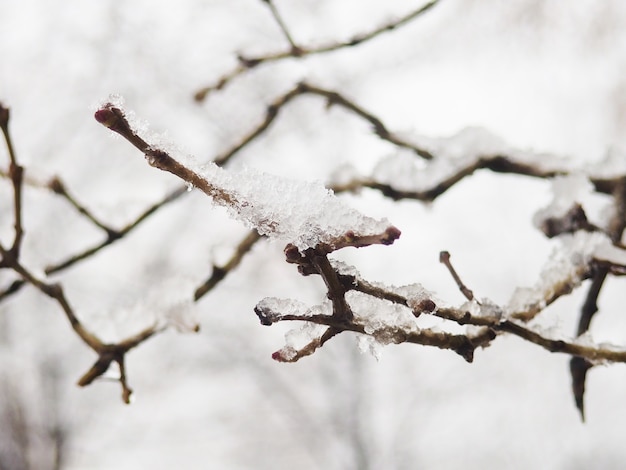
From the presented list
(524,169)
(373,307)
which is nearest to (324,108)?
(524,169)

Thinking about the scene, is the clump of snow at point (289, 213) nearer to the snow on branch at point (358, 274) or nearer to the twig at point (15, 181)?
the snow on branch at point (358, 274)

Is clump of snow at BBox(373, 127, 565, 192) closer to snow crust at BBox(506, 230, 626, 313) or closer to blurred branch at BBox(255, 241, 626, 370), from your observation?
snow crust at BBox(506, 230, 626, 313)

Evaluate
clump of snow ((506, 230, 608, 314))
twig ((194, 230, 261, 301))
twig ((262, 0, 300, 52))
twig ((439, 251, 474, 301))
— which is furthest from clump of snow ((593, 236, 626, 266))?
twig ((262, 0, 300, 52))

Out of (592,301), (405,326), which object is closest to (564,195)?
(592,301)

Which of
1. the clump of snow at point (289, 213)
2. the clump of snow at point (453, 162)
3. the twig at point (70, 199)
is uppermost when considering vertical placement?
the clump of snow at point (453, 162)

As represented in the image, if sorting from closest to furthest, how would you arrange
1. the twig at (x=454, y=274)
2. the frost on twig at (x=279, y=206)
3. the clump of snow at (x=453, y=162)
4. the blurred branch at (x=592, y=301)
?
the frost on twig at (x=279, y=206)
the twig at (x=454, y=274)
the blurred branch at (x=592, y=301)
the clump of snow at (x=453, y=162)

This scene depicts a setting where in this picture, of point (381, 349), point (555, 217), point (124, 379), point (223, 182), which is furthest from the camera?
point (555, 217)

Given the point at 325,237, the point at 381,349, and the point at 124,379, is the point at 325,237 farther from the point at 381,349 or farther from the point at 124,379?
the point at 124,379

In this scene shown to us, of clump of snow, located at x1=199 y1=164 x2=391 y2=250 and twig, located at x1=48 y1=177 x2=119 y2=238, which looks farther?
twig, located at x1=48 y1=177 x2=119 y2=238

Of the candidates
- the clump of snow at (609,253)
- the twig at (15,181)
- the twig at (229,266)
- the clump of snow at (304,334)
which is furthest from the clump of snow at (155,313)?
the clump of snow at (609,253)
